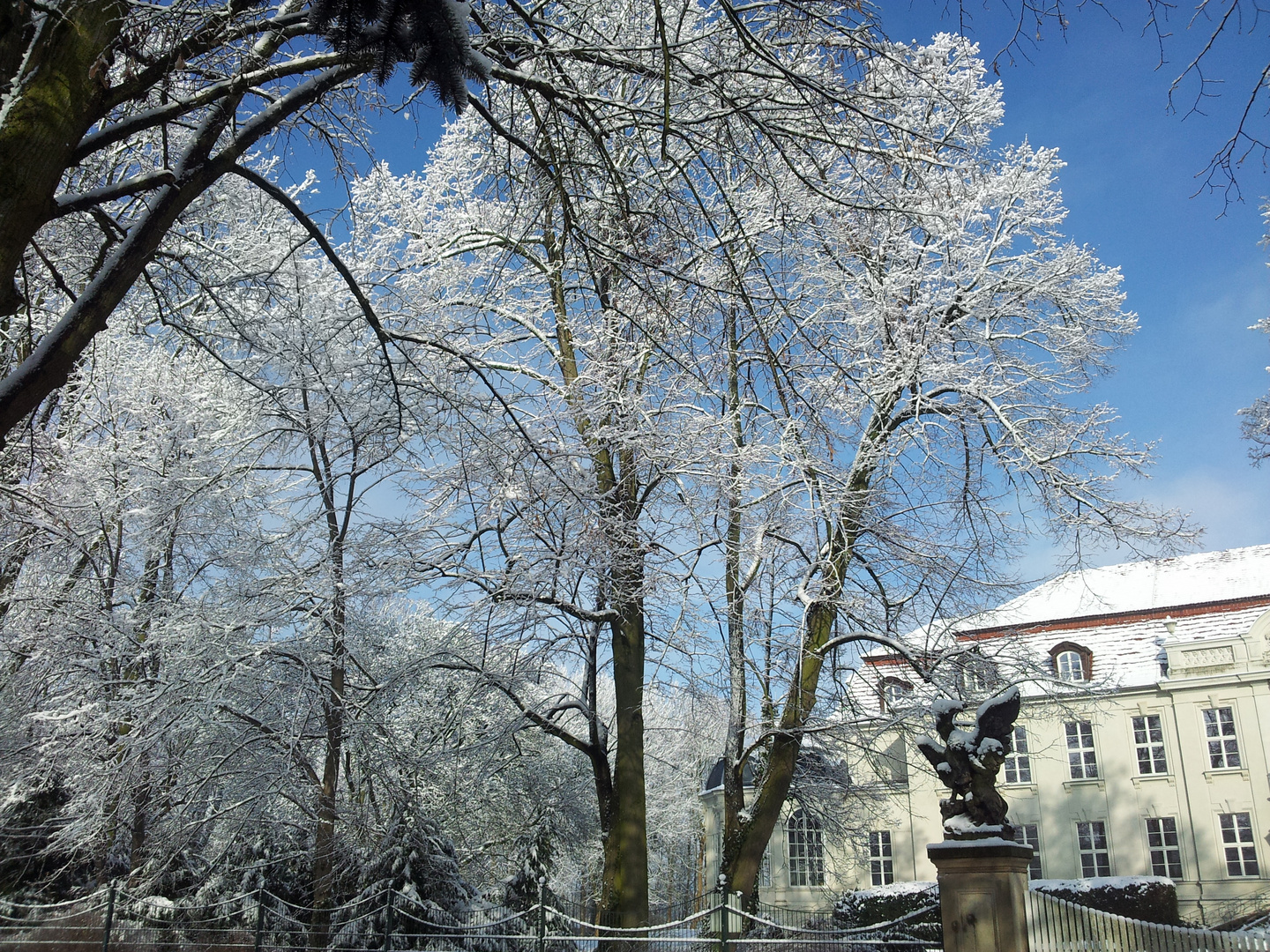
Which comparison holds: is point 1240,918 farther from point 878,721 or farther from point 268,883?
point 268,883

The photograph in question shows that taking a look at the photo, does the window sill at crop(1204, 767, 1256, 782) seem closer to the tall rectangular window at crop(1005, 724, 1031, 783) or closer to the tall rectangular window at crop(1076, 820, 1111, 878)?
the tall rectangular window at crop(1076, 820, 1111, 878)

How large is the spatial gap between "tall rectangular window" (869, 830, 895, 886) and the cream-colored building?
6cm

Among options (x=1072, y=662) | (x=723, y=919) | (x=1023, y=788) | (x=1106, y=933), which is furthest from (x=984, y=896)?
(x=1072, y=662)

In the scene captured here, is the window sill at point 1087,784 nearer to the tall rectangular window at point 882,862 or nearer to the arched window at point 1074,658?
the arched window at point 1074,658

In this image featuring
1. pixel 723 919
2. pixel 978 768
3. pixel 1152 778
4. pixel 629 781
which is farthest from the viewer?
pixel 1152 778

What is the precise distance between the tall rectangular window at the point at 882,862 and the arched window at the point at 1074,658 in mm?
8184

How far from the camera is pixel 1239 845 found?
25812 millimetres

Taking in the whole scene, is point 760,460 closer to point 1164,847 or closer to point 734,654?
point 734,654

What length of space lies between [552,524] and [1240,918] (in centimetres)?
2069

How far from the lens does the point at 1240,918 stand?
21.8m

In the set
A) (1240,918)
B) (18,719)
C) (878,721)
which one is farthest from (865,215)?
(1240,918)

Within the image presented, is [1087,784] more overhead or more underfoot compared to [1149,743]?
more underfoot

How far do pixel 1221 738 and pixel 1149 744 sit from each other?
6.40 feet

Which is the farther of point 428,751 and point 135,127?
point 428,751
